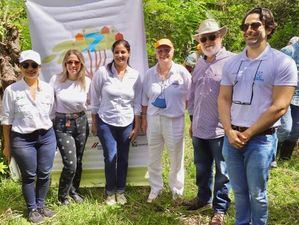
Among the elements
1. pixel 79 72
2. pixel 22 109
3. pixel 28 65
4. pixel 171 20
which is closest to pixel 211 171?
pixel 79 72

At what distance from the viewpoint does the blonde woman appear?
429 centimetres

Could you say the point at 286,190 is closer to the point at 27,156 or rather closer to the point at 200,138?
the point at 200,138

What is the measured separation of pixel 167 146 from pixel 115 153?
2.00 feet

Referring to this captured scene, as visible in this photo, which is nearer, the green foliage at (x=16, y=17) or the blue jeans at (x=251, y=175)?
the blue jeans at (x=251, y=175)

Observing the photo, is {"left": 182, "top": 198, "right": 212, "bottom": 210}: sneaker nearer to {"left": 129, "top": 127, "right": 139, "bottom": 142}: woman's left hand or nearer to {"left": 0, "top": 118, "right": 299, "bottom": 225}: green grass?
{"left": 0, "top": 118, "right": 299, "bottom": 225}: green grass

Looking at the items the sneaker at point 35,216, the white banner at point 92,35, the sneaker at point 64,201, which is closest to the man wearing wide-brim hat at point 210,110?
the white banner at point 92,35

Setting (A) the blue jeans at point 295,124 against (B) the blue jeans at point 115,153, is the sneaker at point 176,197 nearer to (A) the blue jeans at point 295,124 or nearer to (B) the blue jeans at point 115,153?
(B) the blue jeans at point 115,153

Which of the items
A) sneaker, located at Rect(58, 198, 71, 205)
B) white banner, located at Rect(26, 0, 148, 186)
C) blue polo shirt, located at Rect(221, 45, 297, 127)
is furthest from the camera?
white banner, located at Rect(26, 0, 148, 186)

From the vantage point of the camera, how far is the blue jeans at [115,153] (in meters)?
4.38

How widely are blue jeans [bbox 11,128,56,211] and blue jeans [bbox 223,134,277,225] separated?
72.8 inches

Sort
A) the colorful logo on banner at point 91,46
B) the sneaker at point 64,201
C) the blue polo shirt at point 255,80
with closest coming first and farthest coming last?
the blue polo shirt at point 255,80, the sneaker at point 64,201, the colorful logo on banner at point 91,46

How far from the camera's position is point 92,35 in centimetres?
476

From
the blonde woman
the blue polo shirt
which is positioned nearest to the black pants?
the blonde woman

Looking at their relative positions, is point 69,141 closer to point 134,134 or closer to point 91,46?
point 134,134
